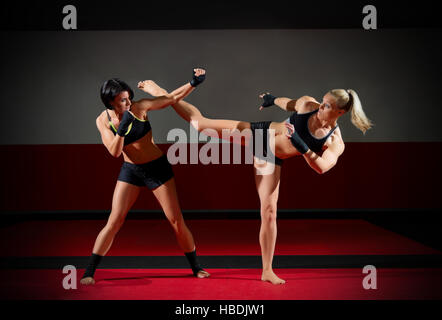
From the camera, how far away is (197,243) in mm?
4855

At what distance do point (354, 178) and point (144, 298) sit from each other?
4.80 meters

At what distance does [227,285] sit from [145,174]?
3.01 ft

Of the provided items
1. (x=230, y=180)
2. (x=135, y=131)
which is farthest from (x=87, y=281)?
(x=230, y=180)

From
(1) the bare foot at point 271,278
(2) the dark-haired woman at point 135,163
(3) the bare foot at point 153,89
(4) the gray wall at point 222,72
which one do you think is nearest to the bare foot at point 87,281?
(2) the dark-haired woman at point 135,163

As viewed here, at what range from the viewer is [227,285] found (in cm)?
314

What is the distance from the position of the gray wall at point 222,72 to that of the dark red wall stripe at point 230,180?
0.32m

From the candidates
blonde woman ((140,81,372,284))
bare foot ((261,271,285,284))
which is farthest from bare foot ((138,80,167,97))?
bare foot ((261,271,285,284))

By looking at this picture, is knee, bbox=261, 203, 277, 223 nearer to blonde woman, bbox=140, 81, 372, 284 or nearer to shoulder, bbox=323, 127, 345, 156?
blonde woman, bbox=140, 81, 372, 284

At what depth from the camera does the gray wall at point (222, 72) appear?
7074mm

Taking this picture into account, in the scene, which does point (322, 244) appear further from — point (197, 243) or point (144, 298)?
point (144, 298)

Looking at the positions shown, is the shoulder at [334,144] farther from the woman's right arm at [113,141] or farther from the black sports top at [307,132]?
the woman's right arm at [113,141]

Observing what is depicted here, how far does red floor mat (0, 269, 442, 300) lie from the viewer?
2910 mm

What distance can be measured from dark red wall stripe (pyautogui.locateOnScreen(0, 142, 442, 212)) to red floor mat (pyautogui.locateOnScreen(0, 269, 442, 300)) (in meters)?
3.37

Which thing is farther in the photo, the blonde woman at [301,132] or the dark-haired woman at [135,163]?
the dark-haired woman at [135,163]
